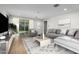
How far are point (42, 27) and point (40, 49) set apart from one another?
53 cm

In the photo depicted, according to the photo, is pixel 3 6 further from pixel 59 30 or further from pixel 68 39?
pixel 68 39

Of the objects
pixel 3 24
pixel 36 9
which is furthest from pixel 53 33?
pixel 3 24

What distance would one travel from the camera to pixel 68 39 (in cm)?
176

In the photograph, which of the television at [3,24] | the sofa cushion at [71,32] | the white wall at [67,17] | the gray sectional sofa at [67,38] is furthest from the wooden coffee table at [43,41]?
the television at [3,24]

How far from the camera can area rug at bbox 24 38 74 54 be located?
5.76ft

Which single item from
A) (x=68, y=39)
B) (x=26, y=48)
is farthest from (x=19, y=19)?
(x=68, y=39)

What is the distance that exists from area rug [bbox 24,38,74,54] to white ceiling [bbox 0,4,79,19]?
0.64m

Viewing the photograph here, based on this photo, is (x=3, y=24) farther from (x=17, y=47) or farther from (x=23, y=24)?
(x=17, y=47)

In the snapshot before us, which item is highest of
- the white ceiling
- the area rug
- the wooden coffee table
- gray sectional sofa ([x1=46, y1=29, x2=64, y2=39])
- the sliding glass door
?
the white ceiling

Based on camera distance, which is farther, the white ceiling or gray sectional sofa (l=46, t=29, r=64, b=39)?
gray sectional sofa (l=46, t=29, r=64, b=39)

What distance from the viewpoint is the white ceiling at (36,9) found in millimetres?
1652

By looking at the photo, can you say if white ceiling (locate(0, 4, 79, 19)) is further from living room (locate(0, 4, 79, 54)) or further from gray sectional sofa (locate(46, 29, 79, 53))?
gray sectional sofa (locate(46, 29, 79, 53))

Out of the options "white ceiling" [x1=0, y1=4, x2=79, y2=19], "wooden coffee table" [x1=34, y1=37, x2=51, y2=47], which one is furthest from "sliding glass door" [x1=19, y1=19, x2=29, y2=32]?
"wooden coffee table" [x1=34, y1=37, x2=51, y2=47]

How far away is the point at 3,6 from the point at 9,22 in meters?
0.37
